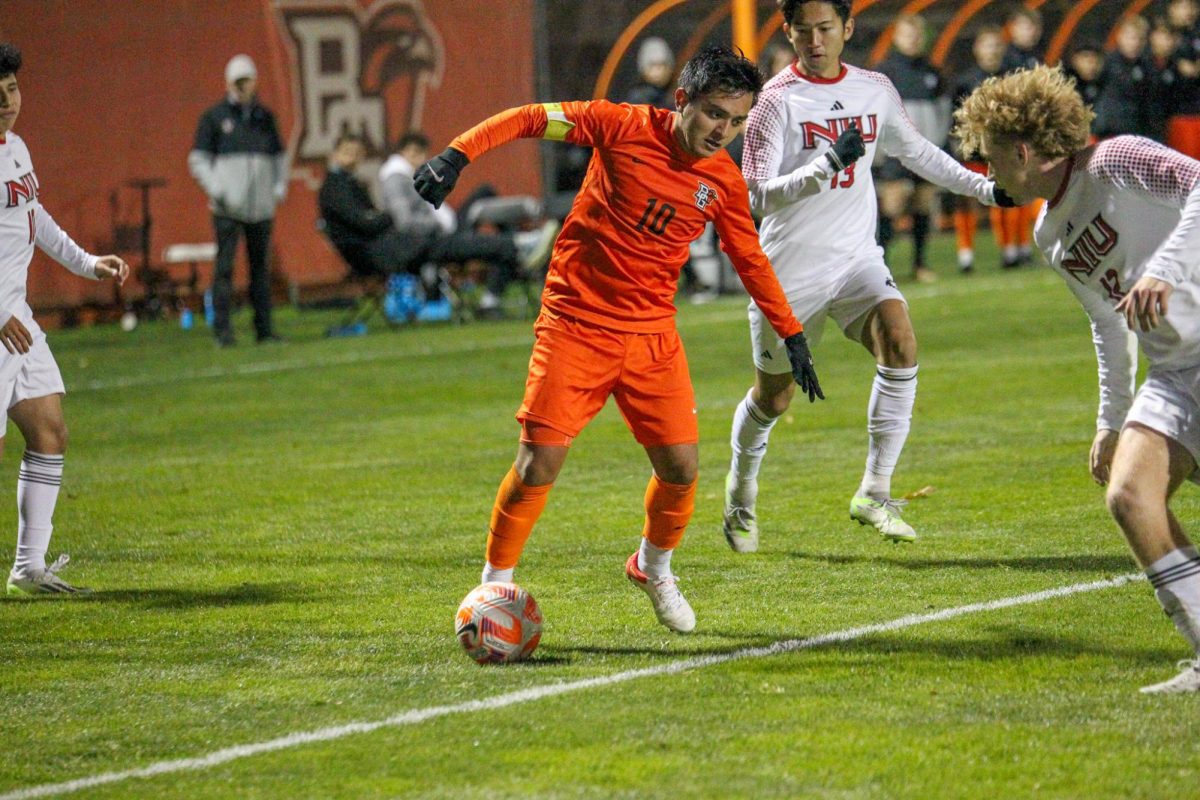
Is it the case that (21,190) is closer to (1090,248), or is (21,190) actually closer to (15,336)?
(15,336)

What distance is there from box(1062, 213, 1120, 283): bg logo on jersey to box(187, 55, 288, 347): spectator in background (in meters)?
12.5

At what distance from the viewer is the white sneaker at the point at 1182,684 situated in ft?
15.8

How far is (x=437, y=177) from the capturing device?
5.36 metres

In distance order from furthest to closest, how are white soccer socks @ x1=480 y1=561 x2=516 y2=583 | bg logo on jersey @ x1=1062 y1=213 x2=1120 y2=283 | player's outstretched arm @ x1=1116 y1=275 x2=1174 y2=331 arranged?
1. white soccer socks @ x1=480 y1=561 x2=516 y2=583
2. bg logo on jersey @ x1=1062 y1=213 x2=1120 y2=283
3. player's outstretched arm @ x1=1116 y1=275 x2=1174 y2=331

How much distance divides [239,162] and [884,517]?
1071cm

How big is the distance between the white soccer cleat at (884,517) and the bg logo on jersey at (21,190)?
356cm

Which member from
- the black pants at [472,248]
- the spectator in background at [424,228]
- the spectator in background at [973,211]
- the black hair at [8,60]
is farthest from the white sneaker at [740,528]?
the spectator in background at [973,211]

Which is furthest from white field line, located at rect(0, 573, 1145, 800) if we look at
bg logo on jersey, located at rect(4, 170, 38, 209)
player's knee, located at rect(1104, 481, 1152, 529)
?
bg logo on jersey, located at rect(4, 170, 38, 209)

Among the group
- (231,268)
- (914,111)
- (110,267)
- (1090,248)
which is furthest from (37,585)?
(914,111)

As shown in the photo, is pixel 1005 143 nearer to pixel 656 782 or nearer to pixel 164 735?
pixel 656 782

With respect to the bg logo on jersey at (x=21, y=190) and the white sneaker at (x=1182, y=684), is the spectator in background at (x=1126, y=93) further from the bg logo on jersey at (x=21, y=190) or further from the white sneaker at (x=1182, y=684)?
the white sneaker at (x=1182, y=684)

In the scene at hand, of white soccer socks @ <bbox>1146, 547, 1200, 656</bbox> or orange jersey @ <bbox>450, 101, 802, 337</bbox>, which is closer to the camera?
white soccer socks @ <bbox>1146, 547, 1200, 656</bbox>

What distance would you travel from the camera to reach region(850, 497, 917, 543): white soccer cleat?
7.24 metres

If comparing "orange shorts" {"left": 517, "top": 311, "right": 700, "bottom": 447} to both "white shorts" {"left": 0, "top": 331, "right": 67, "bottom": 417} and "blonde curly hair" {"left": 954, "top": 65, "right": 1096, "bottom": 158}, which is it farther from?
"white shorts" {"left": 0, "top": 331, "right": 67, "bottom": 417}
